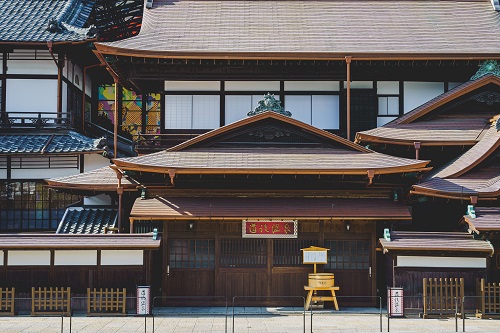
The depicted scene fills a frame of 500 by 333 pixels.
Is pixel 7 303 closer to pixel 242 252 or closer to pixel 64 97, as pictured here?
pixel 242 252

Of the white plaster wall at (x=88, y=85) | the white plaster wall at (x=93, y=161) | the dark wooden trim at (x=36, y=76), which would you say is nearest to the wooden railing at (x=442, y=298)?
the white plaster wall at (x=93, y=161)

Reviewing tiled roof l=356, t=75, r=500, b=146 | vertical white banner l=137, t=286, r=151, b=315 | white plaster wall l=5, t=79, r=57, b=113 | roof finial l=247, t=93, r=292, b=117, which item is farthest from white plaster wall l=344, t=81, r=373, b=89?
white plaster wall l=5, t=79, r=57, b=113

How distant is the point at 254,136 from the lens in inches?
1023

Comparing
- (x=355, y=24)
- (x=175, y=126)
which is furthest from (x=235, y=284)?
(x=355, y=24)

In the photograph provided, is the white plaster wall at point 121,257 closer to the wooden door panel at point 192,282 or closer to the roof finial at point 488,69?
the wooden door panel at point 192,282

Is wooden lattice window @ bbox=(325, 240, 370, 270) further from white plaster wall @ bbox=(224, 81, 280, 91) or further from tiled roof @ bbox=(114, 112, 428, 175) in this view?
white plaster wall @ bbox=(224, 81, 280, 91)

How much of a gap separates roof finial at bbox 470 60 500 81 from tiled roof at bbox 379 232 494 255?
734 centimetres

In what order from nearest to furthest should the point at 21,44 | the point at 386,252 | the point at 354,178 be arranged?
the point at 386,252
the point at 354,178
the point at 21,44

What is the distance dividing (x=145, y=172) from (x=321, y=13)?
41.2 feet

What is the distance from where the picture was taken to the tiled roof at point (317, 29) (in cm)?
2767

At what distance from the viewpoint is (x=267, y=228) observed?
24.6 metres

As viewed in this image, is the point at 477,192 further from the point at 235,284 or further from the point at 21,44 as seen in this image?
the point at 21,44

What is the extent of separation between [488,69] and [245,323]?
1416 cm

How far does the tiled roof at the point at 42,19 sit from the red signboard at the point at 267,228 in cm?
1224
